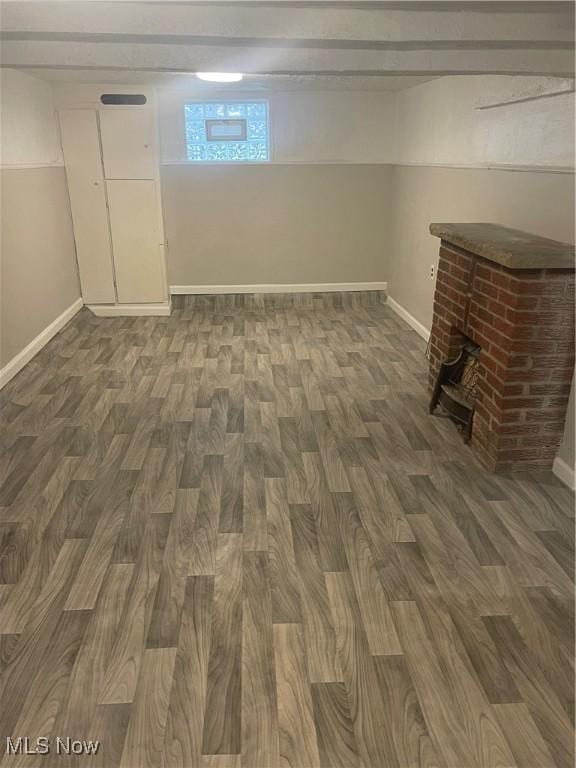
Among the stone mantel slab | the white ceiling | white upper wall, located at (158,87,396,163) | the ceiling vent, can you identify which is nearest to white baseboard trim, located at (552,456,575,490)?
the stone mantel slab

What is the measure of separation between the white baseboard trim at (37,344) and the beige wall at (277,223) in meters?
1.13

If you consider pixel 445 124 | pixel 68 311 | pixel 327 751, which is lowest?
pixel 327 751

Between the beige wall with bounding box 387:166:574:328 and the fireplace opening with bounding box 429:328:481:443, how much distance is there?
0.75 meters

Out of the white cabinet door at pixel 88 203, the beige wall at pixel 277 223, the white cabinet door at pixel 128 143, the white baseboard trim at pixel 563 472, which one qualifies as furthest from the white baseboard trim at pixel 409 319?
the white cabinet door at pixel 88 203

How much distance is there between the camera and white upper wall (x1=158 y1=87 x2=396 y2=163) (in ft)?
17.7

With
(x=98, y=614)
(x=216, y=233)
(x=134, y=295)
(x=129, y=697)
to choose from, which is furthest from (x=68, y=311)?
(x=129, y=697)

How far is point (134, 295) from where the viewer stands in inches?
→ 222

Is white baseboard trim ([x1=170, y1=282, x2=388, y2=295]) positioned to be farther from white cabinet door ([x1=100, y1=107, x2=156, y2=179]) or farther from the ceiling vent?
the ceiling vent

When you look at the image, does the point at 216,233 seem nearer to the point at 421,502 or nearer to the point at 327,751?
the point at 421,502

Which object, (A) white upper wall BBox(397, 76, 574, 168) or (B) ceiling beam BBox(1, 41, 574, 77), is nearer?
(B) ceiling beam BBox(1, 41, 574, 77)

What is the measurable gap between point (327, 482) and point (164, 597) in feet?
3.31

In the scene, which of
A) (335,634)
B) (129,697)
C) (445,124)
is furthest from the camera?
(445,124)

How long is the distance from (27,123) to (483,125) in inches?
139

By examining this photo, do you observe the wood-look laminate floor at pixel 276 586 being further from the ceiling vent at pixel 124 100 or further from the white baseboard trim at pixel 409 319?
the ceiling vent at pixel 124 100
